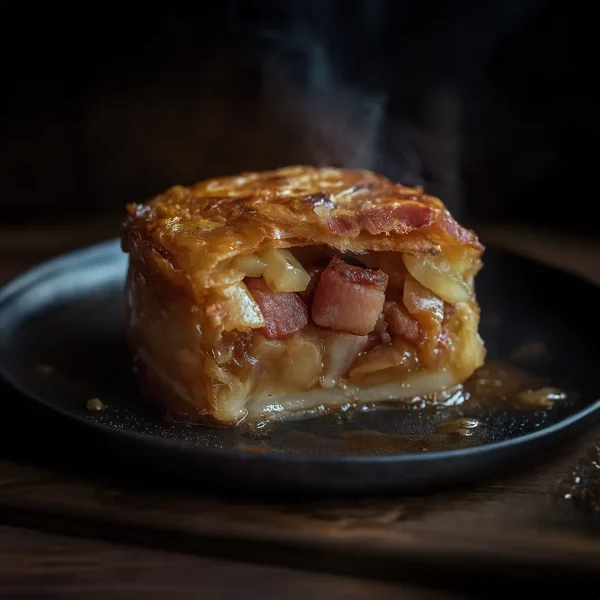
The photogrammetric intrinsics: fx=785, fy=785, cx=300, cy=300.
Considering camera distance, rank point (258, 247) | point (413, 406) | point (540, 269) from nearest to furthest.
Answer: point (258, 247), point (413, 406), point (540, 269)

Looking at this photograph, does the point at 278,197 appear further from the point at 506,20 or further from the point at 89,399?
the point at 506,20

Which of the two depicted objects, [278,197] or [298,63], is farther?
[298,63]

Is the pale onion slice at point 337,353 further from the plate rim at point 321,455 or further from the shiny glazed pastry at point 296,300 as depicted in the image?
the plate rim at point 321,455

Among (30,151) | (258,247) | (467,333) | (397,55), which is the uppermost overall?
(397,55)

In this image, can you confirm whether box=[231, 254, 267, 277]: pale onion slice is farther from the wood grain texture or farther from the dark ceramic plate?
the wood grain texture

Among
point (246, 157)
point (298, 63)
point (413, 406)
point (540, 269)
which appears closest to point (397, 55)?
point (298, 63)

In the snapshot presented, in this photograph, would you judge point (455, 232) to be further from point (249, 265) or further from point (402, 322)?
point (249, 265)
